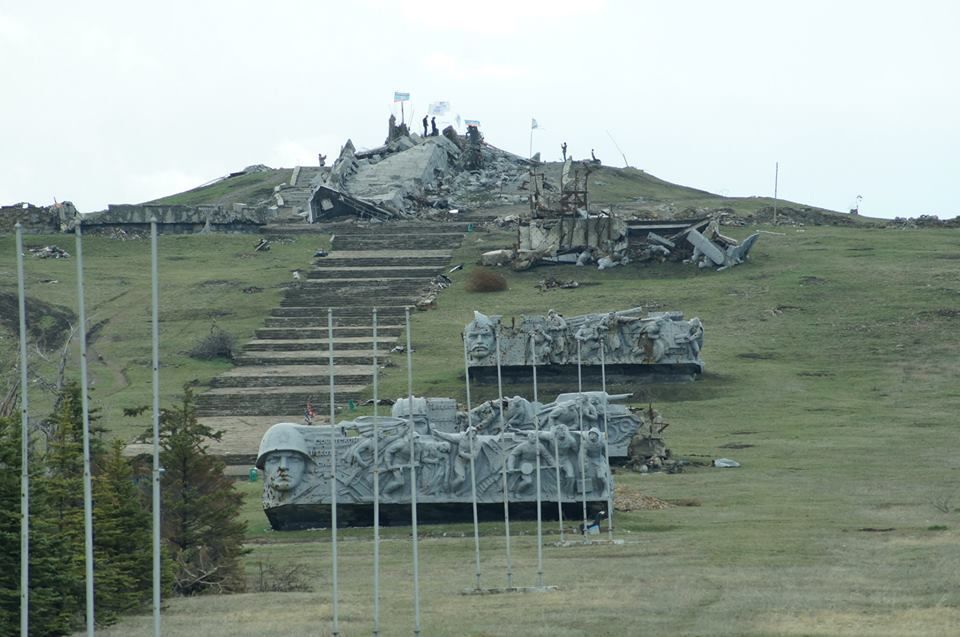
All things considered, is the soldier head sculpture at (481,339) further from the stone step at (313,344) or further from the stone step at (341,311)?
the stone step at (341,311)

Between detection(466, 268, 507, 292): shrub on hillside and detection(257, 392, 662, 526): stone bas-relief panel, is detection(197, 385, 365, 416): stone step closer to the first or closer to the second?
detection(466, 268, 507, 292): shrub on hillside

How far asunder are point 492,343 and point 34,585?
4180 centimetres

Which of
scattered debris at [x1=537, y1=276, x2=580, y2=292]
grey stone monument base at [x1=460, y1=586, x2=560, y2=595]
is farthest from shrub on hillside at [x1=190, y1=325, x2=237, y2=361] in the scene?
grey stone monument base at [x1=460, y1=586, x2=560, y2=595]

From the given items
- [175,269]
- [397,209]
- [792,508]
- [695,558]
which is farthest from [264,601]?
[397,209]

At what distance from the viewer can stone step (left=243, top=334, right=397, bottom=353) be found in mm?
76438

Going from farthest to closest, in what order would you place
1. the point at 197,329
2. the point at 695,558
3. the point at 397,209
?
1. the point at 397,209
2. the point at 197,329
3. the point at 695,558

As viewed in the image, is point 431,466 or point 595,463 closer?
point 595,463

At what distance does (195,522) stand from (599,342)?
35.2 m

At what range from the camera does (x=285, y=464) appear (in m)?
41.2

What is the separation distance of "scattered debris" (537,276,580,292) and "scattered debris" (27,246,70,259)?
91.3 ft

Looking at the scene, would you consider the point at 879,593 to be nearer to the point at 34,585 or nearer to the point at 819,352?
the point at 34,585

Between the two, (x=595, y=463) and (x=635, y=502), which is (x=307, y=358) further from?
(x=595, y=463)

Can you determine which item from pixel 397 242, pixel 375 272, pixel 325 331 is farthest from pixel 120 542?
pixel 397 242

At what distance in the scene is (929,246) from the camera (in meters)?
96.2
